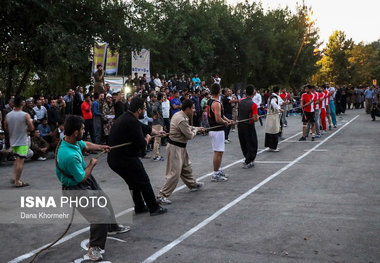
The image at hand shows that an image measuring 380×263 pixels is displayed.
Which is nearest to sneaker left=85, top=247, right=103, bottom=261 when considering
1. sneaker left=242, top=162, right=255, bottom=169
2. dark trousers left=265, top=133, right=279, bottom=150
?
sneaker left=242, top=162, right=255, bottom=169

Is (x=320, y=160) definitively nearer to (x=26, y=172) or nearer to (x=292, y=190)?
(x=292, y=190)

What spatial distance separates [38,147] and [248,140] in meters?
6.85

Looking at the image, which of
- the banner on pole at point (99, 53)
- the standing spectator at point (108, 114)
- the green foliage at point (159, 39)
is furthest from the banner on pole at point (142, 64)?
the standing spectator at point (108, 114)

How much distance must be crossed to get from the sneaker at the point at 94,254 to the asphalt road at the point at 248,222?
0.13m

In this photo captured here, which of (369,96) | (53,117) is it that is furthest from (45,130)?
(369,96)

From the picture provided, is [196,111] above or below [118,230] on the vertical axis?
above

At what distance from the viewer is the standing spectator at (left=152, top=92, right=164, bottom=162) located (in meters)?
12.4

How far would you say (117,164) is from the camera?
6164 millimetres

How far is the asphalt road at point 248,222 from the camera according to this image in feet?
15.9

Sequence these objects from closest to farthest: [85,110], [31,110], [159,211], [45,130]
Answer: [159,211] < [31,110] < [45,130] < [85,110]

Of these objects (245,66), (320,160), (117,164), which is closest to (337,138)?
(320,160)

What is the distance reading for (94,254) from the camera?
469 cm

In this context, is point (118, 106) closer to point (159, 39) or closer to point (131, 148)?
point (131, 148)

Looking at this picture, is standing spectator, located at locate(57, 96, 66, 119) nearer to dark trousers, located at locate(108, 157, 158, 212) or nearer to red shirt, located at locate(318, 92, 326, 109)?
dark trousers, located at locate(108, 157, 158, 212)
